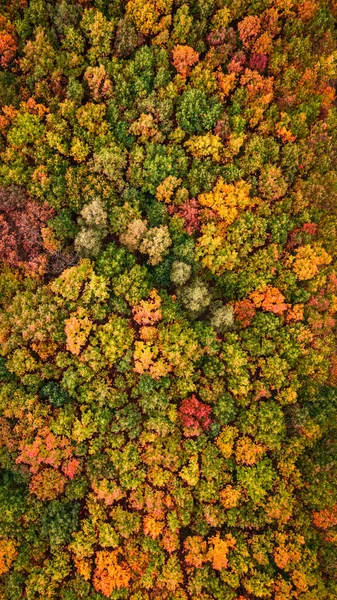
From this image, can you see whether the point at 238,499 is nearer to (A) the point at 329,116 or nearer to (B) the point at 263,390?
(B) the point at 263,390

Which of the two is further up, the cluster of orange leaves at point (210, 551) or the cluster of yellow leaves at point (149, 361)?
the cluster of yellow leaves at point (149, 361)

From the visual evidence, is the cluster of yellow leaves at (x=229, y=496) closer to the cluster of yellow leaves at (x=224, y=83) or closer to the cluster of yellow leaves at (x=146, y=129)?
the cluster of yellow leaves at (x=146, y=129)

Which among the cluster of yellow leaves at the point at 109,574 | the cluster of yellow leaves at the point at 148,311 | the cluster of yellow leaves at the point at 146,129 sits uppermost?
the cluster of yellow leaves at the point at 146,129

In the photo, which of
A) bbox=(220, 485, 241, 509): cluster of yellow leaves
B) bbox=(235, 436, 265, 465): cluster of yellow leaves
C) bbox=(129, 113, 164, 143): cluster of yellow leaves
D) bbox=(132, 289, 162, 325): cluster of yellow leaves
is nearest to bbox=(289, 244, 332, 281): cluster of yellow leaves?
bbox=(132, 289, 162, 325): cluster of yellow leaves

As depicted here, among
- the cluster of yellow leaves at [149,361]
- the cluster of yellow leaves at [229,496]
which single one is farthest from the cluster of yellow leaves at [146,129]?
the cluster of yellow leaves at [229,496]

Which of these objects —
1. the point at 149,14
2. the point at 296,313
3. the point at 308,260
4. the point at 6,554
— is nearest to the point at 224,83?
the point at 149,14

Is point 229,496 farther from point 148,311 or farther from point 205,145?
point 205,145

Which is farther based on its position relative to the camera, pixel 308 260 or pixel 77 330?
pixel 308 260
